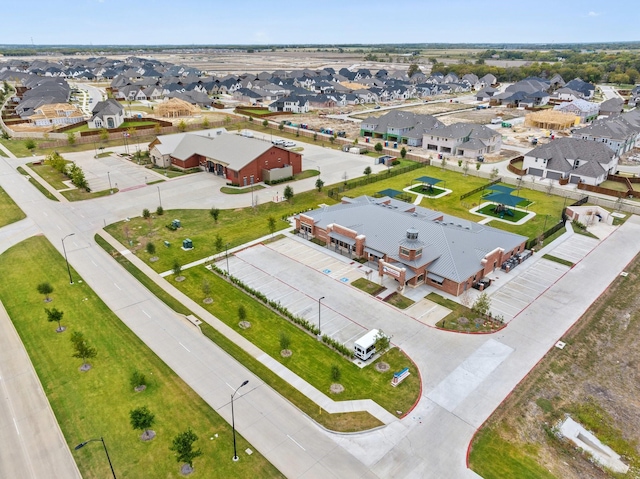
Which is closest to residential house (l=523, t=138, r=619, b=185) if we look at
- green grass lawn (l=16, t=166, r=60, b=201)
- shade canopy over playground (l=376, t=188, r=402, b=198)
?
shade canopy over playground (l=376, t=188, r=402, b=198)

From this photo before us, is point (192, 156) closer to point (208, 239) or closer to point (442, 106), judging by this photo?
point (208, 239)

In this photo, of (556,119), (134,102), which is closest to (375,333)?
(556,119)

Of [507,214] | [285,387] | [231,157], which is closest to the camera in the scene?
[285,387]

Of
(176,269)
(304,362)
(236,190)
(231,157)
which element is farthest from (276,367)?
(231,157)

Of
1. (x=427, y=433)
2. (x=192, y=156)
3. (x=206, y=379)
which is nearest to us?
(x=427, y=433)

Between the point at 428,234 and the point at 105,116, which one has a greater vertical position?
the point at 105,116

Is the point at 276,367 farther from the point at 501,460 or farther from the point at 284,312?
the point at 501,460
